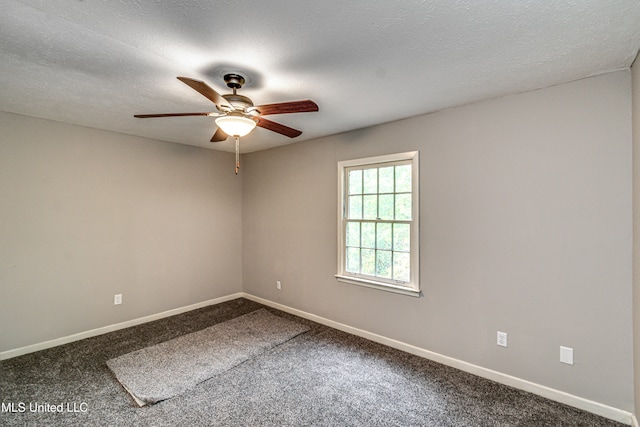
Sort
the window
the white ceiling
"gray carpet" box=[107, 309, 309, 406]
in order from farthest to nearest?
the window < "gray carpet" box=[107, 309, 309, 406] < the white ceiling

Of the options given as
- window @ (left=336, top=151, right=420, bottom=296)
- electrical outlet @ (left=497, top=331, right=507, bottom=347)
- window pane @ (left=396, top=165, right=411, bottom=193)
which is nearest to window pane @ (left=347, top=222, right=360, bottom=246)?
window @ (left=336, top=151, right=420, bottom=296)

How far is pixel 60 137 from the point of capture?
10.5ft

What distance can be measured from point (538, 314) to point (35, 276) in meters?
4.78

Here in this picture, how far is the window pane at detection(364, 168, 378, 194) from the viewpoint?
133 inches

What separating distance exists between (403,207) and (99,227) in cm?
356

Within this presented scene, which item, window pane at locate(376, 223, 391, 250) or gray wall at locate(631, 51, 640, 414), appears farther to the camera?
window pane at locate(376, 223, 391, 250)

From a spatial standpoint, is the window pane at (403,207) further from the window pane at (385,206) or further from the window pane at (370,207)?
the window pane at (370,207)

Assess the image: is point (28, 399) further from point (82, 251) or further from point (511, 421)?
point (511, 421)

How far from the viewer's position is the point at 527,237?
7.82ft

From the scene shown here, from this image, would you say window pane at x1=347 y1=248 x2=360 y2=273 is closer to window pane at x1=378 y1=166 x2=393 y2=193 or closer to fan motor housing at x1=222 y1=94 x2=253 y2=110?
window pane at x1=378 y1=166 x2=393 y2=193

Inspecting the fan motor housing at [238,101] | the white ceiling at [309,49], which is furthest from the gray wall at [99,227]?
the fan motor housing at [238,101]

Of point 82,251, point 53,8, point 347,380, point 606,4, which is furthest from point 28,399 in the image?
point 606,4

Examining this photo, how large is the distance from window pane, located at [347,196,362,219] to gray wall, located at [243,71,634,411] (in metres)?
0.52

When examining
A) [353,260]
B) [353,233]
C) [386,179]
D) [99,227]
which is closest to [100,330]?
[99,227]
